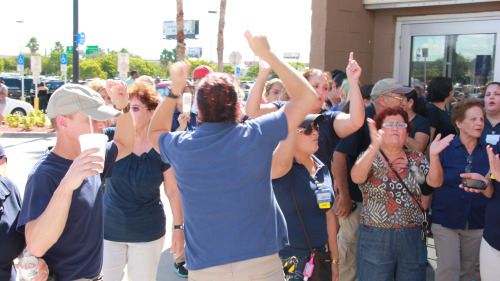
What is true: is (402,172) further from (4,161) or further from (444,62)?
(444,62)

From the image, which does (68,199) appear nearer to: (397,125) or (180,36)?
(397,125)

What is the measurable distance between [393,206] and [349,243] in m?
1.02

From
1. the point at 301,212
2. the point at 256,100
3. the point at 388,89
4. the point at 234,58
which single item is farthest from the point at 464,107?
the point at 234,58

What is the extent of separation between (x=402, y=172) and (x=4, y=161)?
3.09 meters

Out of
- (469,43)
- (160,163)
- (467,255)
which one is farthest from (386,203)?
(469,43)

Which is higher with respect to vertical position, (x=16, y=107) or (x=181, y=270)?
(x=16, y=107)

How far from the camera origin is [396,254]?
3807mm

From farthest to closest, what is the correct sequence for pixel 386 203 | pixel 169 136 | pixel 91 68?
pixel 91 68 < pixel 386 203 < pixel 169 136

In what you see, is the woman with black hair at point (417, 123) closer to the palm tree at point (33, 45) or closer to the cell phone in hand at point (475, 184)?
the cell phone in hand at point (475, 184)

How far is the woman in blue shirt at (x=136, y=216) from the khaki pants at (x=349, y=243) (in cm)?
176

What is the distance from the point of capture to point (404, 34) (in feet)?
23.8

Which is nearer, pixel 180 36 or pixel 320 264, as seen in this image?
pixel 320 264

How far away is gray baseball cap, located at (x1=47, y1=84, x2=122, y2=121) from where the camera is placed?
8.48ft

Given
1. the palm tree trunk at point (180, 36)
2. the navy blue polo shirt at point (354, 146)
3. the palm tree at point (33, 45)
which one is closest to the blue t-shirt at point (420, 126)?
the navy blue polo shirt at point (354, 146)
